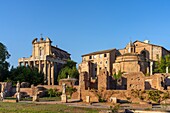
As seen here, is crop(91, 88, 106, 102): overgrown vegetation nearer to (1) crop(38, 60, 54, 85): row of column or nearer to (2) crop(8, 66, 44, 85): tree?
(2) crop(8, 66, 44, 85): tree

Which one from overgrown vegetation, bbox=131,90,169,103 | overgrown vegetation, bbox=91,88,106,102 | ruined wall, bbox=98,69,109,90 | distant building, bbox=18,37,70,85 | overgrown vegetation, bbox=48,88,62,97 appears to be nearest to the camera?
overgrown vegetation, bbox=131,90,169,103

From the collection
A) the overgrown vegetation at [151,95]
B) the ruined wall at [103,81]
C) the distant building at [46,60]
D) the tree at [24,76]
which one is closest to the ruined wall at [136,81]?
the overgrown vegetation at [151,95]

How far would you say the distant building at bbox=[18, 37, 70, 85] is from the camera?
64481 millimetres

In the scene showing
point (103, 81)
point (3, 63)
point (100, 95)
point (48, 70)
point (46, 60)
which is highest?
point (46, 60)

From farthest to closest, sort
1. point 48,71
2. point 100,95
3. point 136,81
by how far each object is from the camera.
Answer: point 48,71
point 136,81
point 100,95

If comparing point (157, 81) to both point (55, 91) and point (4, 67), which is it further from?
point (4, 67)

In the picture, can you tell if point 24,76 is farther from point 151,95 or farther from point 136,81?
point 151,95

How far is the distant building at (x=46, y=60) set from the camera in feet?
212

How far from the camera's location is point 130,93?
34688mm

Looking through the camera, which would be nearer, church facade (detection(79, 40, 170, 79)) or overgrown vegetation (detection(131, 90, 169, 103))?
overgrown vegetation (detection(131, 90, 169, 103))

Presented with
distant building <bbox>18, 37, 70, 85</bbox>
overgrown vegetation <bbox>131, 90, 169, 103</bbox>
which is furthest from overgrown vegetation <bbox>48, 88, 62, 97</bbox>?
distant building <bbox>18, 37, 70, 85</bbox>

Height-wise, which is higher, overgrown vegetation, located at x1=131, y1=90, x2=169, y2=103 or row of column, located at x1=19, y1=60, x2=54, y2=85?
row of column, located at x1=19, y1=60, x2=54, y2=85

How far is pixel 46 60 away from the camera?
6469 cm

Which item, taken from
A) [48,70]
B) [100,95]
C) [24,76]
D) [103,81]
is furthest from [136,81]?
[48,70]
